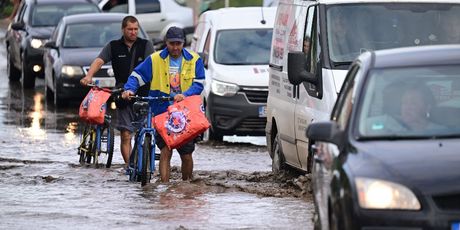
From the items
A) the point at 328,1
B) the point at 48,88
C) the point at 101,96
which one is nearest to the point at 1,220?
the point at 328,1

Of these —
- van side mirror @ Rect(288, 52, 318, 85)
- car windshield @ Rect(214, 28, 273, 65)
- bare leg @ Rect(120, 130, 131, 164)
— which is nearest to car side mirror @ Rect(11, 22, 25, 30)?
car windshield @ Rect(214, 28, 273, 65)

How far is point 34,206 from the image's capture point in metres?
13.0

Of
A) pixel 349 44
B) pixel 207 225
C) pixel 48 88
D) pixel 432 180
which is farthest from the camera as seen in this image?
pixel 48 88

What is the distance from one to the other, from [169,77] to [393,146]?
6.27 m

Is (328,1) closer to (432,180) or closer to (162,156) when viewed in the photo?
(162,156)

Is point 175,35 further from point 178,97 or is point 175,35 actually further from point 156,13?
point 156,13

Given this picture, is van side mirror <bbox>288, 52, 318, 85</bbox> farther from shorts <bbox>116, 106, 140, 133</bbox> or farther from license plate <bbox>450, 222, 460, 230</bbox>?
license plate <bbox>450, 222, 460, 230</bbox>

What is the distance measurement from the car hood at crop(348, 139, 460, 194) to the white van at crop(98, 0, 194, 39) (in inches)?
1203

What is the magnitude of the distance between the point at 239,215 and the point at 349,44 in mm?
2656

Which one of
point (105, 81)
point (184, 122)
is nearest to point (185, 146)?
point (184, 122)

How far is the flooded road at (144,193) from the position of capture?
1185 centimetres

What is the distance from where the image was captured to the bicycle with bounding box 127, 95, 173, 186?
47.8 feet

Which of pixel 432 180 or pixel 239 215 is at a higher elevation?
pixel 432 180

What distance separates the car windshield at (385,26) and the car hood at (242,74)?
22.0 ft
